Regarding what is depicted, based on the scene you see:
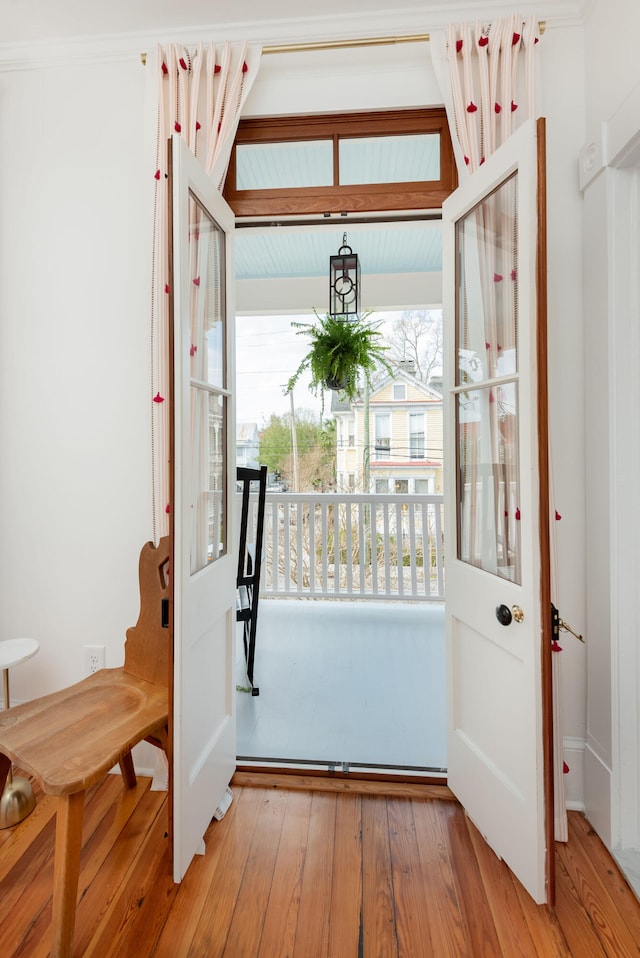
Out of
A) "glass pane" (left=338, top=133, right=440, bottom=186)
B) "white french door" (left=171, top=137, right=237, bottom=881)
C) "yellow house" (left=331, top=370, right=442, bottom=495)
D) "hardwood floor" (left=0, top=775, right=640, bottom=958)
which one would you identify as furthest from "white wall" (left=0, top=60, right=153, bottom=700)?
"yellow house" (left=331, top=370, right=442, bottom=495)

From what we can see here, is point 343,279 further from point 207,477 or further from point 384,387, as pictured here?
point 207,477

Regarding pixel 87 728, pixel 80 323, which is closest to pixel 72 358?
pixel 80 323

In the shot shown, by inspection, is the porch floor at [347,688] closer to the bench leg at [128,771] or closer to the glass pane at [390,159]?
the bench leg at [128,771]

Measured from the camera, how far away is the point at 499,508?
1659 mm

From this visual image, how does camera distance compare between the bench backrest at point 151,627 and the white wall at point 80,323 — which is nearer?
the bench backrest at point 151,627

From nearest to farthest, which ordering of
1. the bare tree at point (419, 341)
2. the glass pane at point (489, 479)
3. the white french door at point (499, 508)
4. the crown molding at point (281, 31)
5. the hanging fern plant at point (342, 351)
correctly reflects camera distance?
the white french door at point (499, 508), the glass pane at point (489, 479), the crown molding at point (281, 31), the hanging fern plant at point (342, 351), the bare tree at point (419, 341)

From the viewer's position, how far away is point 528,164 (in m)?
1.38

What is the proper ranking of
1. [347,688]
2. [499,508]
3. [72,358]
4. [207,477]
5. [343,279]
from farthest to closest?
[343,279] < [347,688] < [72,358] < [207,477] < [499,508]

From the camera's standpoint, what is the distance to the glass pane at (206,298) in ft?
5.37

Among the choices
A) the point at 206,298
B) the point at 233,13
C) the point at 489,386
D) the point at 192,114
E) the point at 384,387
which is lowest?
the point at 489,386

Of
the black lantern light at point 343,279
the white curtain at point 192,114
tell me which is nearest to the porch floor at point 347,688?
the white curtain at point 192,114

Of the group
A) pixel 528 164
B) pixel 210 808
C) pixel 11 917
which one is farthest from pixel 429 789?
pixel 528 164

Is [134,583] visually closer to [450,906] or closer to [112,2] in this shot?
[450,906]

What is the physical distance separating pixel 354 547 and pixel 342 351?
161 cm
